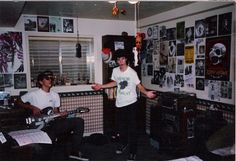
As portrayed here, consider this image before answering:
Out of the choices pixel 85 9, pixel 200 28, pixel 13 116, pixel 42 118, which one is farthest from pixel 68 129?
pixel 200 28

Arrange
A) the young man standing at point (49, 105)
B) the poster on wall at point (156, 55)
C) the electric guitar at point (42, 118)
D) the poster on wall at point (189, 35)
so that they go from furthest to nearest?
1. the poster on wall at point (156, 55)
2. the poster on wall at point (189, 35)
3. the young man standing at point (49, 105)
4. the electric guitar at point (42, 118)

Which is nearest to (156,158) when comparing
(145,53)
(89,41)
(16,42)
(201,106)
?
(201,106)

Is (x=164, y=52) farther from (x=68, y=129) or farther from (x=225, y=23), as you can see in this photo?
(x=68, y=129)

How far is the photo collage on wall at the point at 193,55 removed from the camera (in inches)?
113

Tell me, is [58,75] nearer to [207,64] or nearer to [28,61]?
[28,61]

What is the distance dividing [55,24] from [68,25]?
21cm

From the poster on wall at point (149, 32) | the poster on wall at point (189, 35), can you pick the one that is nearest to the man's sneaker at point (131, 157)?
the poster on wall at point (189, 35)

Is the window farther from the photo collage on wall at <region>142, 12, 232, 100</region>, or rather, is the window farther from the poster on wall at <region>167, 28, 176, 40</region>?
the poster on wall at <region>167, 28, 176, 40</region>

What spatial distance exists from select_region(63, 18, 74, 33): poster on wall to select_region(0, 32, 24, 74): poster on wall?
0.70 m

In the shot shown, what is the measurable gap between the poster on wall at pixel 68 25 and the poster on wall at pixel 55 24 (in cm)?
8

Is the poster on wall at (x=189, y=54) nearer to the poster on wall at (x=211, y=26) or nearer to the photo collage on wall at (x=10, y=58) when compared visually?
the poster on wall at (x=211, y=26)

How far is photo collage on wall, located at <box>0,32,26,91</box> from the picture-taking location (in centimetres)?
367

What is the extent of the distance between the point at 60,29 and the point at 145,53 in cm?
152

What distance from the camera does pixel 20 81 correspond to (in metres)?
3.77
